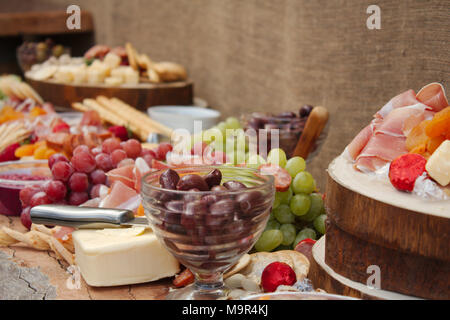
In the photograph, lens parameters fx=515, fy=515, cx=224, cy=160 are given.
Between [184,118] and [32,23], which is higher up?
[32,23]

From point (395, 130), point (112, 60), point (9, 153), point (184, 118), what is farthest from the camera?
point (112, 60)

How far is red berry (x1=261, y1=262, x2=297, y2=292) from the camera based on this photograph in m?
0.85

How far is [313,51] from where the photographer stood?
1667 millimetres

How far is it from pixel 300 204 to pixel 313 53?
77cm

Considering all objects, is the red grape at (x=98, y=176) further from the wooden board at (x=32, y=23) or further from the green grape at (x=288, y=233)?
the wooden board at (x=32, y=23)

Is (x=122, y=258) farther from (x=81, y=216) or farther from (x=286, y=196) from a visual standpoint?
(x=286, y=196)

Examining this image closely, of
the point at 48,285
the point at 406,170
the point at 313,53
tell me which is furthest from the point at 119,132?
the point at 406,170

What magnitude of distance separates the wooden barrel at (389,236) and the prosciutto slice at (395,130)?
0.04 m

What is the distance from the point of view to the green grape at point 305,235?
1.06m

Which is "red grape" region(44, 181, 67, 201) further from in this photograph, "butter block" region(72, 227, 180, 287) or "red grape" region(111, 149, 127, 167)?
"butter block" region(72, 227, 180, 287)

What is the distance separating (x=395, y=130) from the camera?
826 mm

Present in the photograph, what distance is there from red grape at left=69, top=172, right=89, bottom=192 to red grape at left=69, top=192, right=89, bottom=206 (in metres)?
0.01

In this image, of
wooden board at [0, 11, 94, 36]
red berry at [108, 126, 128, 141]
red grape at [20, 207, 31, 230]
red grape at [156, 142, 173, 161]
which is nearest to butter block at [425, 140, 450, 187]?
red grape at [156, 142, 173, 161]

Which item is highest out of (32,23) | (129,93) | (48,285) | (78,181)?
(32,23)
